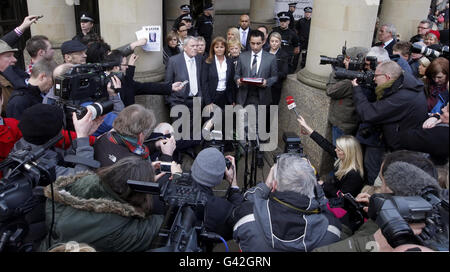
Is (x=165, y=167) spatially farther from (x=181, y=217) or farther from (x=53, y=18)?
(x=53, y=18)

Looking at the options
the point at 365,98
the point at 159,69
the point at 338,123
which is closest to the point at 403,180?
the point at 365,98

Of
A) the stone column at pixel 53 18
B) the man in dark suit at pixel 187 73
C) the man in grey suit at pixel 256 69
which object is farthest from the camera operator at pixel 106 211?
the stone column at pixel 53 18

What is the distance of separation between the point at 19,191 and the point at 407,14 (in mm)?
8582

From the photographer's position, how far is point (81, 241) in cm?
193

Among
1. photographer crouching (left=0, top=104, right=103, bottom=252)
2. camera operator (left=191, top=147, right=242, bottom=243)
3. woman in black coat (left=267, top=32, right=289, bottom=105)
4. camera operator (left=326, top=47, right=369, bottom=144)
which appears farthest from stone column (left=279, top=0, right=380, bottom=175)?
photographer crouching (left=0, top=104, right=103, bottom=252)

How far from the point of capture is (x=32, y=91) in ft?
11.2

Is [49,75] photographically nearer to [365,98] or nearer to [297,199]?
[297,199]

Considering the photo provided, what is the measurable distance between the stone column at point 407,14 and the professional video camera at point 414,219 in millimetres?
7529

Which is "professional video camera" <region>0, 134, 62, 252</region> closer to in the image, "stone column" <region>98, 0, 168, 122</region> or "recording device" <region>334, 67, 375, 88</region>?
"recording device" <region>334, 67, 375, 88</region>

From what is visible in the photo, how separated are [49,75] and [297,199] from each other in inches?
103

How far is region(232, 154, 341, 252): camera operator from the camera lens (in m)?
2.18

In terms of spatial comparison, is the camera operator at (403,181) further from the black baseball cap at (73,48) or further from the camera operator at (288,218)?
the black baseball cap at (73,48)

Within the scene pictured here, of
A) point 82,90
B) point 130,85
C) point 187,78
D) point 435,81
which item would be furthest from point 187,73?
point 435,81

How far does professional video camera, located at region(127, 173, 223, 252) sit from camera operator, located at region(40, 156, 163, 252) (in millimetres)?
99
